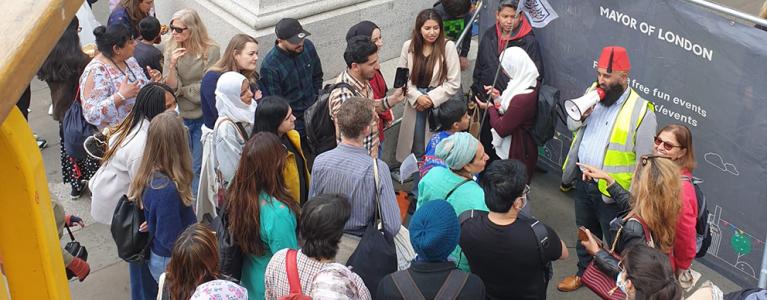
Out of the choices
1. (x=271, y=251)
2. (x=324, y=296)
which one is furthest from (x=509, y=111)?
(x=324, y=296)

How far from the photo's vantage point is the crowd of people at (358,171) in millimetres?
3885

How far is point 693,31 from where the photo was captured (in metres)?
5.49

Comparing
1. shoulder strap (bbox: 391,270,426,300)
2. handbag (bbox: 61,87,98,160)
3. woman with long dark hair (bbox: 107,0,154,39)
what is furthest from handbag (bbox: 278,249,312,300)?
woman with long dark hair (bbox: 107,0,154,39)

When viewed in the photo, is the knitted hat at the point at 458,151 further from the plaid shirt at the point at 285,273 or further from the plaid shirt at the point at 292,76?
the plaid shirt at the point at 292,76

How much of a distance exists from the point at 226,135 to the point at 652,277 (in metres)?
2.75

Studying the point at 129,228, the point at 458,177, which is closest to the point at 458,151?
the point at 458,177

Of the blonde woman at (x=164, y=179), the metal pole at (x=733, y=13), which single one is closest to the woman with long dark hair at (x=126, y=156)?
the blonde woman at (x=164, y=179)

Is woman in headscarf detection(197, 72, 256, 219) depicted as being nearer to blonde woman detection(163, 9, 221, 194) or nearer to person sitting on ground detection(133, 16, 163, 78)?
blonde woman detection(163, 9, 221, 194)

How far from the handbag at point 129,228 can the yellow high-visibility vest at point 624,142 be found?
2820 mm

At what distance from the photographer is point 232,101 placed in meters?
5.52

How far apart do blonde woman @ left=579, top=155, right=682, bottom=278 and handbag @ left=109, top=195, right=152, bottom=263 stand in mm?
2558

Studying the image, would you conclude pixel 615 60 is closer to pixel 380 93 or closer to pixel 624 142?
pixel 624 142

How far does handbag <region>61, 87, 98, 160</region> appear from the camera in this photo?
6.11 metres

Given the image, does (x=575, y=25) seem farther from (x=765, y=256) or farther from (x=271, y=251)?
(x=271, y=251)
